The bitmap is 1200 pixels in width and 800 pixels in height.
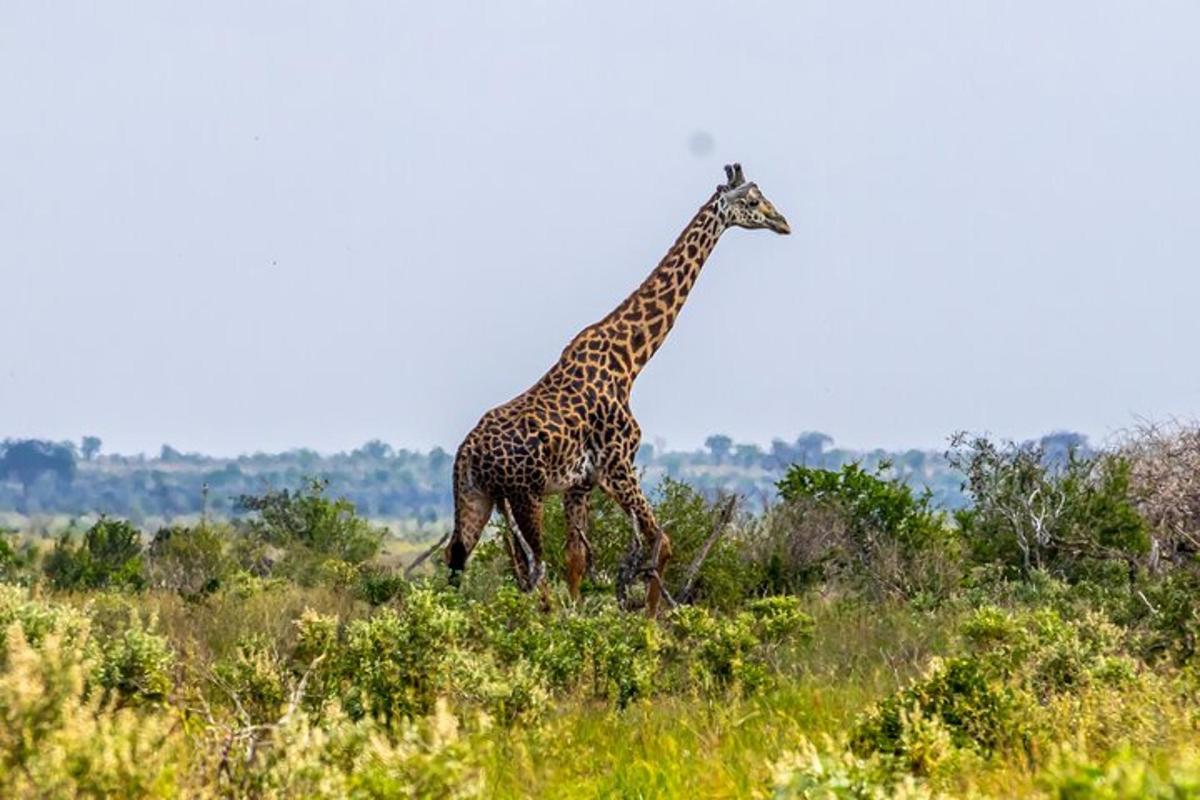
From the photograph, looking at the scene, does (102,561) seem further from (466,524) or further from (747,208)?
(747,208)

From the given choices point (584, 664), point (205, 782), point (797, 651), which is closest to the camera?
point (205, 782)

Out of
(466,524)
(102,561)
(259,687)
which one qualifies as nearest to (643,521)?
(466,524)

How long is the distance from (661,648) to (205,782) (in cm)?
507

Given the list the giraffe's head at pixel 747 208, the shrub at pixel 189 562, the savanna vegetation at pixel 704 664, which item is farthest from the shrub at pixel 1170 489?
the shrub at pixel 189 562

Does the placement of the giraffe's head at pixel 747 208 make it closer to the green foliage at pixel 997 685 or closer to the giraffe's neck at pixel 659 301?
the giraffe's neck at pixel 659 301

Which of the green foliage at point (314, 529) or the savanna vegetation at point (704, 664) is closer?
the savanna vegetation at point (704, 664)

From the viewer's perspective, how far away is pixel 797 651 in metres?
13.0

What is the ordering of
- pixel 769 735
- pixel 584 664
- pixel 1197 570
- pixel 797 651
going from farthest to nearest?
1. pixel 1197 570
2. pixel 797 651
3. pixel 584 664
4. pixel 769 735

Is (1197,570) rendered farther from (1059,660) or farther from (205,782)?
(205,782)

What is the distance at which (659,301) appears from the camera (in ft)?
51.0

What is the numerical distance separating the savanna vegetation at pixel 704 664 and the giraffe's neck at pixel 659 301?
194 centimetres

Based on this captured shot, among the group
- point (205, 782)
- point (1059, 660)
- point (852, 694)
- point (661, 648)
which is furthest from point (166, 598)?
point (205, 782)

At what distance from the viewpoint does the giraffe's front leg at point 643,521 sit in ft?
45.5

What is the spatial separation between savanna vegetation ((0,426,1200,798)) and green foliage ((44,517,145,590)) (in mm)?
95
